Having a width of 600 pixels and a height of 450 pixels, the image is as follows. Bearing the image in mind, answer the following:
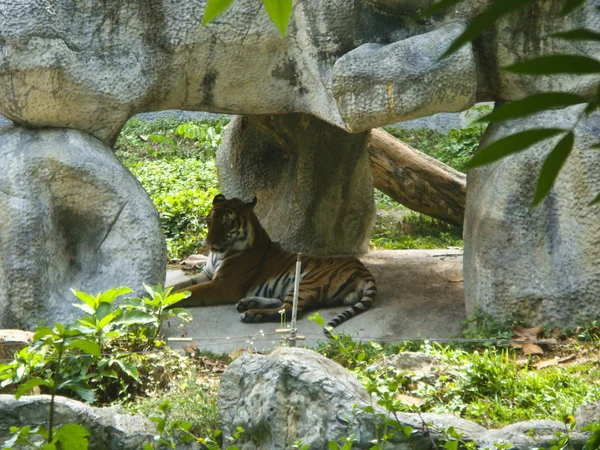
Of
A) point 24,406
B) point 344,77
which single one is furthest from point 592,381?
point 24,406

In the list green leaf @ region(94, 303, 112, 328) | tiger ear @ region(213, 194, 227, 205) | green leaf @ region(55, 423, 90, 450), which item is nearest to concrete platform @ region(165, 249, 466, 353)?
tiger ear @ region(213, 194, 227, 205)

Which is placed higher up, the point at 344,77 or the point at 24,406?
the point at 344,77

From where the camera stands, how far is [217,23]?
17.4ft

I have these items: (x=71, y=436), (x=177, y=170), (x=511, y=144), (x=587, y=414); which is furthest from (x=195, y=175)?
(x=511, y=144)

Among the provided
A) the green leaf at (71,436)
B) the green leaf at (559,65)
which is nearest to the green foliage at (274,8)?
the green leaf at (559,65)

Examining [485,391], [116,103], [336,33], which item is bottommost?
[485,391]

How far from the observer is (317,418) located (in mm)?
3215

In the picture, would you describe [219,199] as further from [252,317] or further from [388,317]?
[388,317]

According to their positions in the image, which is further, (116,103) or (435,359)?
(116,103)

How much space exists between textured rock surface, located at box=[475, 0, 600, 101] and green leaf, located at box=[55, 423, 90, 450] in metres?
3.34

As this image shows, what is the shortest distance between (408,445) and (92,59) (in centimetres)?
309

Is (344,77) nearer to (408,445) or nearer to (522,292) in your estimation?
(522,292)

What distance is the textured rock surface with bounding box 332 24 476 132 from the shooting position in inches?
200

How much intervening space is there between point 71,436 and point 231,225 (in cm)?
443
